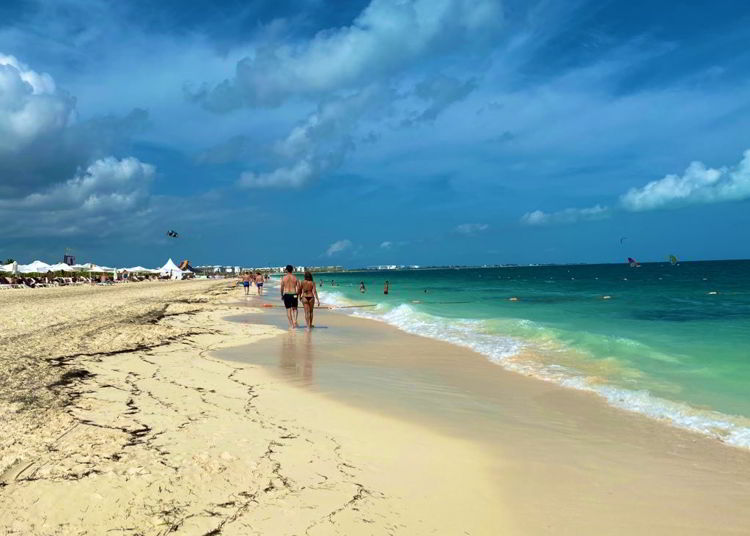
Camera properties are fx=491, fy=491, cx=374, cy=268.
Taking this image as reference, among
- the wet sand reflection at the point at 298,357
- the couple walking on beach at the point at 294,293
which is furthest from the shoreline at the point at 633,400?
the couple walking on beach at the point at 294,293

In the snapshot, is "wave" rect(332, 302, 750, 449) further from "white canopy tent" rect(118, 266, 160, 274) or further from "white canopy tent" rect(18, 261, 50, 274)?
"white canopy tent" rect(118, 266, 160, 274)

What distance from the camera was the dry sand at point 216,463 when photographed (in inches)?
136

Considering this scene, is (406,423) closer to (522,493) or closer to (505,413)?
(505,413)

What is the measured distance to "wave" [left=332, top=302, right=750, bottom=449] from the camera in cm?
635

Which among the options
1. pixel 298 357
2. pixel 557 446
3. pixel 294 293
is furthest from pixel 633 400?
pixel 294 293

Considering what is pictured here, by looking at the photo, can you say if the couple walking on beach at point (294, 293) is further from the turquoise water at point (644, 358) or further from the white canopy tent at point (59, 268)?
the white canopy tent at point (59, 268)

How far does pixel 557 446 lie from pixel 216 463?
142 inches

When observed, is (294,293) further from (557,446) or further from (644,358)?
(557,446)

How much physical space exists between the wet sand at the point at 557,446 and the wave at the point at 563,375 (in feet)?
1.09

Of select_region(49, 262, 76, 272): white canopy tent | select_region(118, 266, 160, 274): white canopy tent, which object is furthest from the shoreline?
select_region(118, 266, 160, 274): white canopy tent

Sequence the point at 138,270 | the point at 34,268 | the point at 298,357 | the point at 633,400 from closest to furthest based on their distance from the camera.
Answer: the point at 633,400 < the point at 298,357 < the point at 34,268 < the point at 138,270

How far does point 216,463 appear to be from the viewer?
4352mm

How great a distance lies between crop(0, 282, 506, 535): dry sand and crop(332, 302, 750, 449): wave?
10.9 feet

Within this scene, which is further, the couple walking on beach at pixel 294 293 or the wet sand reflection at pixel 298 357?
the couple walking on beach at pixel 294 293
